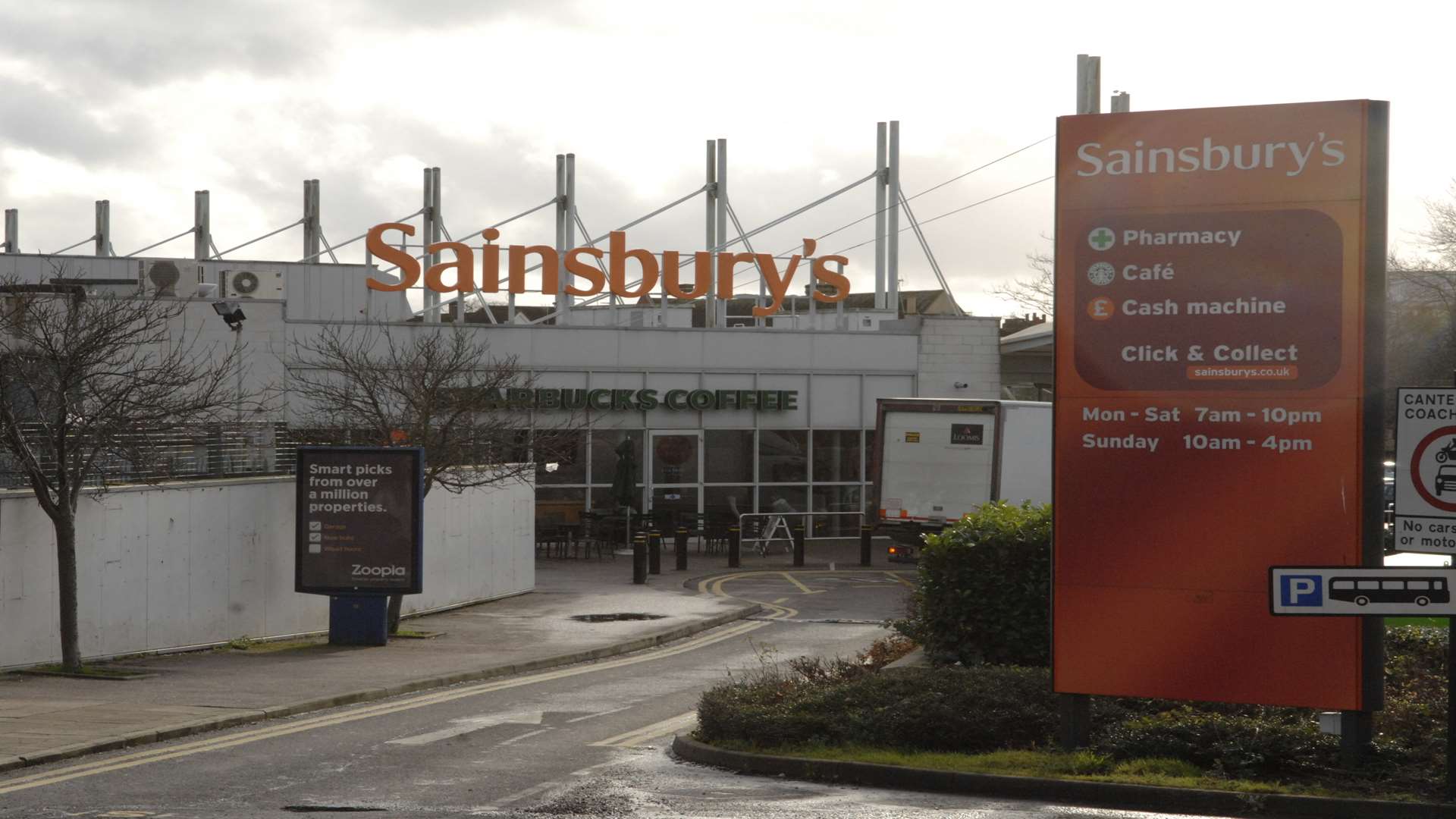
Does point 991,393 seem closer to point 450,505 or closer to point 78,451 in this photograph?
point 450,505

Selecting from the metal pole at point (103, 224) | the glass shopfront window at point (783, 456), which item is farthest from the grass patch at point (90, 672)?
the metal pole at point (103, 224)

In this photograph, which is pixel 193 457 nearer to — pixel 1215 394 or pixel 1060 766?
pixel 1060 766

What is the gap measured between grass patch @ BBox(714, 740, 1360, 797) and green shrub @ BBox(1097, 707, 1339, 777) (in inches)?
8.2

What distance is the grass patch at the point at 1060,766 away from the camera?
9.16 meters

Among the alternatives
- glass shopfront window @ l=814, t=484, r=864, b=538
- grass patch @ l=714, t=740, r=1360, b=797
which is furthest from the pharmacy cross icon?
glass shopfront window @ l=814, t=484, r=864, b=538

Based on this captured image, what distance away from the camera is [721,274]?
128 feet

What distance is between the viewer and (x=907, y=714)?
10.9 m

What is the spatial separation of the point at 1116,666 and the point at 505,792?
418 cm

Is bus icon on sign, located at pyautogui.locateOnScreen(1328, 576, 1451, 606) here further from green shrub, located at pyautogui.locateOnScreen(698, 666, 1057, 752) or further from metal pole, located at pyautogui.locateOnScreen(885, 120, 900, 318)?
metal pole, located at pyautogui.locateOnScreen(885, 120, 900, 318)

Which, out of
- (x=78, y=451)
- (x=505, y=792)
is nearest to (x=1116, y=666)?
(x=505, y=792)

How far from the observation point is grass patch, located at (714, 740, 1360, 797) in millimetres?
9156

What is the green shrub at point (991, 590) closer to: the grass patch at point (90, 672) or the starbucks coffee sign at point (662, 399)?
the grass patch at point (90, 672)

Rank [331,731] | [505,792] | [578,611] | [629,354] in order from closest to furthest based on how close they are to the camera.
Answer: [505,792] → [331,731] → [578,611] → [629,354]

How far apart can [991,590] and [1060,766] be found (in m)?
3.88
